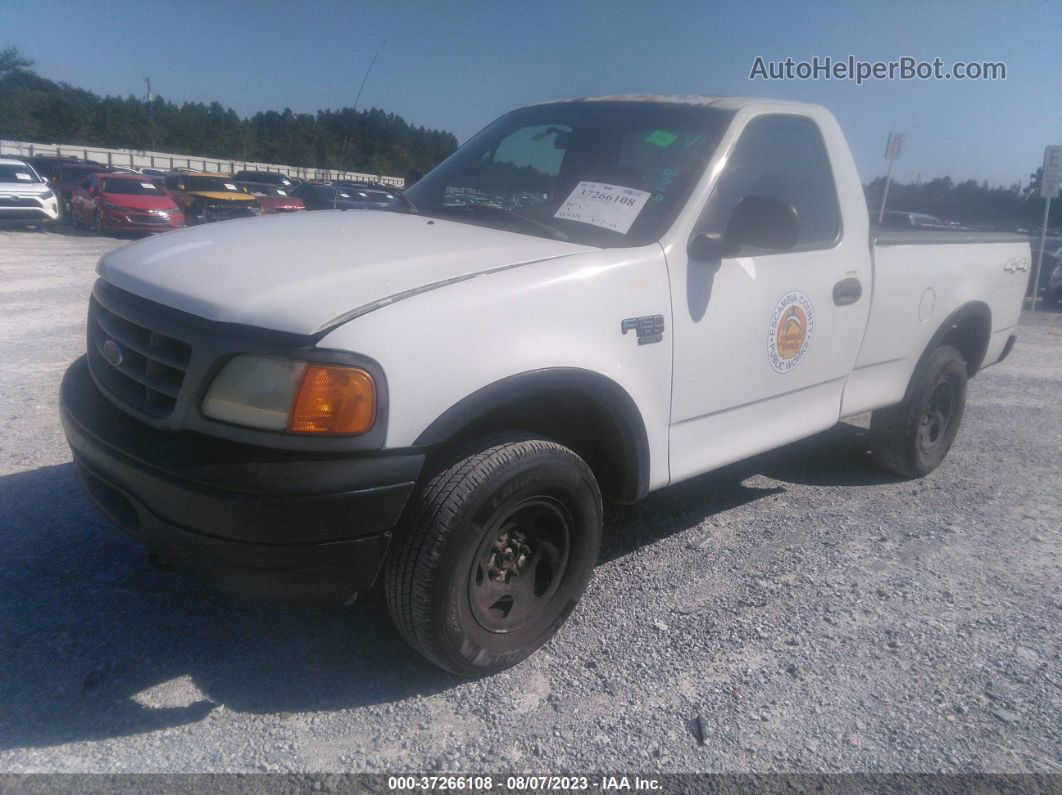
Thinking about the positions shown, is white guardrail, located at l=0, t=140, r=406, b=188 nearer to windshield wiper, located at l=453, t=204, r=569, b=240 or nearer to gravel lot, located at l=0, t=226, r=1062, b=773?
windshield wiper, located at l=453, t=204, r=569, b=240

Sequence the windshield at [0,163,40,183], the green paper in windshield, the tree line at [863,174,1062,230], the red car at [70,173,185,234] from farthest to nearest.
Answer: the tree line at [863,174,1062,230] < the red car at [70,173,185,234] < the windshield at [0,163,40,183] < the green paper in windshield

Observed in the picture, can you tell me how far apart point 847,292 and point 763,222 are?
95 centimetres

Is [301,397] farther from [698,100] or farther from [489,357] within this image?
[698,100]

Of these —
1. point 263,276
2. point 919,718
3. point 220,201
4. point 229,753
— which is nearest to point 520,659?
point 229,753

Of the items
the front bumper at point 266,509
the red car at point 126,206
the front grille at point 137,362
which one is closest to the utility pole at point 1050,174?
the front bumper at point 266,509

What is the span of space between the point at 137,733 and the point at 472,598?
105cm

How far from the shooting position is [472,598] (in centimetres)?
263

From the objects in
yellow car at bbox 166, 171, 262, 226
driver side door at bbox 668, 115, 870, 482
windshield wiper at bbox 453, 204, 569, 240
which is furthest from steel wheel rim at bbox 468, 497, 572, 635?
yellow car at bbox 166, 171, 262, 226

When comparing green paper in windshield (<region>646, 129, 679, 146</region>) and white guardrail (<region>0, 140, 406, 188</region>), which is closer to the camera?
green paper in windshield (<region>646, 129, 679, 146</region>)

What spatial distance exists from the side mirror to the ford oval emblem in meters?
2.15

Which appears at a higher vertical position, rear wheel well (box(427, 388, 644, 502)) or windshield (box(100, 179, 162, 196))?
windshield (box(100, 179, 162, 196))

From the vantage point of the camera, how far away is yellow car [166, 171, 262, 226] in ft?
64.4

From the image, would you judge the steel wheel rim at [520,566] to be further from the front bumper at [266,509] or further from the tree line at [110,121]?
the tree line at [110,121]

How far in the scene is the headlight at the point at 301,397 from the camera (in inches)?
86.9
